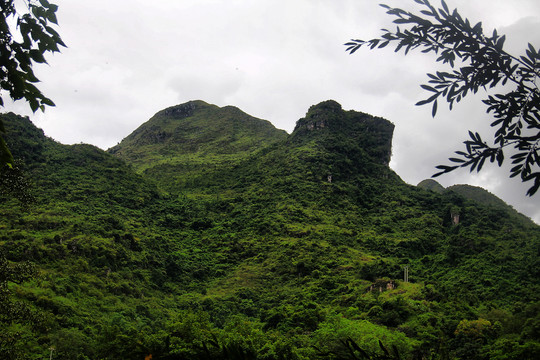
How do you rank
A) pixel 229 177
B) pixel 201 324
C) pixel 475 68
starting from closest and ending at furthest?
pixel 475 68, pixel 201 324, pixel 229 177

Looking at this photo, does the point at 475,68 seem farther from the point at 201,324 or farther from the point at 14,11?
the point at 201,324

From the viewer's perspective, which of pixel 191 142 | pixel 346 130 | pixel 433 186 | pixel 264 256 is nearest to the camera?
pixel 264 256

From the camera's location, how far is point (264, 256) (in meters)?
51.4

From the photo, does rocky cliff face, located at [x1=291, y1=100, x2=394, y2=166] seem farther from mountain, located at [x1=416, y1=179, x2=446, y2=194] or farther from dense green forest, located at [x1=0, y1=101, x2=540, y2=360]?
mountain, located at [x1=416, y1=179, x2=446, y2=194]

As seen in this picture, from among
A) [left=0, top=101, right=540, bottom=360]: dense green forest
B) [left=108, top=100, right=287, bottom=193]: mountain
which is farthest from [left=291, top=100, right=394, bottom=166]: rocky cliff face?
[left=108, top=100, right=287, bottom=193]: mountain

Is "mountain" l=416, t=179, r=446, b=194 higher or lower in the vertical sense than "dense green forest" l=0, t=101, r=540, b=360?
higher

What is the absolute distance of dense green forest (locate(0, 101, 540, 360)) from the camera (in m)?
21.7

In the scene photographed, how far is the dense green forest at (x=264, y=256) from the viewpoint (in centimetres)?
2169

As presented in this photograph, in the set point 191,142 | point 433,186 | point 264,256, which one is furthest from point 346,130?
point 264,256

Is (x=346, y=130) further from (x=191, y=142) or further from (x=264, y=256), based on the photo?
(x=264, y=256)

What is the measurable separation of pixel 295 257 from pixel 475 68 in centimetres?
4726

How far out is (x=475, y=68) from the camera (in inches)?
107

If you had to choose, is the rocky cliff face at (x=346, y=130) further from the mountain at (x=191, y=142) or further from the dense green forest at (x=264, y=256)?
the mountain at (x=191, y=142)

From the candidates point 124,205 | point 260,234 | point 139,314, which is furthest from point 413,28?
point 124,205
